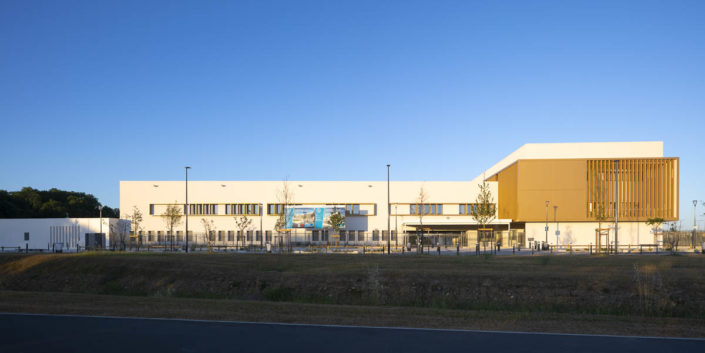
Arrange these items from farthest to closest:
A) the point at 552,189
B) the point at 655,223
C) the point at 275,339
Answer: the point at 552,189 → the point at 655,223 → the point at 275,339

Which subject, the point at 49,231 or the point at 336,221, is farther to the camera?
the point at 336,221

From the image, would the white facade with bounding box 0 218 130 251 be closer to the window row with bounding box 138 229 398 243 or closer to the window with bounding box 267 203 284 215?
the window row with bounding box 138 229 398 243

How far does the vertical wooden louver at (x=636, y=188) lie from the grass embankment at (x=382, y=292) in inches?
1322

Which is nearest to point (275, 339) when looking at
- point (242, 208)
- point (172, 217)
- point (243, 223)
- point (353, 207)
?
point (243, 223)

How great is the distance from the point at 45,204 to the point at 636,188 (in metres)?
82.1

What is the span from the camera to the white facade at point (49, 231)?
53312 millimetres

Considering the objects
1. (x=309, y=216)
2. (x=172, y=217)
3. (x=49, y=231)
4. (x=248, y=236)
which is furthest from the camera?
(x=248, y=236)

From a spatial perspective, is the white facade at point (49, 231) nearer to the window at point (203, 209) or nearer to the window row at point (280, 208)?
the window at point (203, 209)

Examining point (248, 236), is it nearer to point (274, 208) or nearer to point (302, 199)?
point (274, 208)

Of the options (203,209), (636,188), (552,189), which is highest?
(636,188)

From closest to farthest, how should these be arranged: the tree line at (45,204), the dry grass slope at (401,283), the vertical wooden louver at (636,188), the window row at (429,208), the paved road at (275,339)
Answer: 1. the paved road at (275,339)
2. the dry grass slope at (401,283)
3. the vertical wooden louver at (636,188)
4. the window row at (429,208)
5. the tree line at (45,204)

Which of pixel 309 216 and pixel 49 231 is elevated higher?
pixel 309 216

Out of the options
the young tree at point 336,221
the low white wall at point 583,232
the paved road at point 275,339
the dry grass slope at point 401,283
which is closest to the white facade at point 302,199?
the low white wall at point 583,232

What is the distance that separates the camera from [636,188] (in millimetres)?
57094
